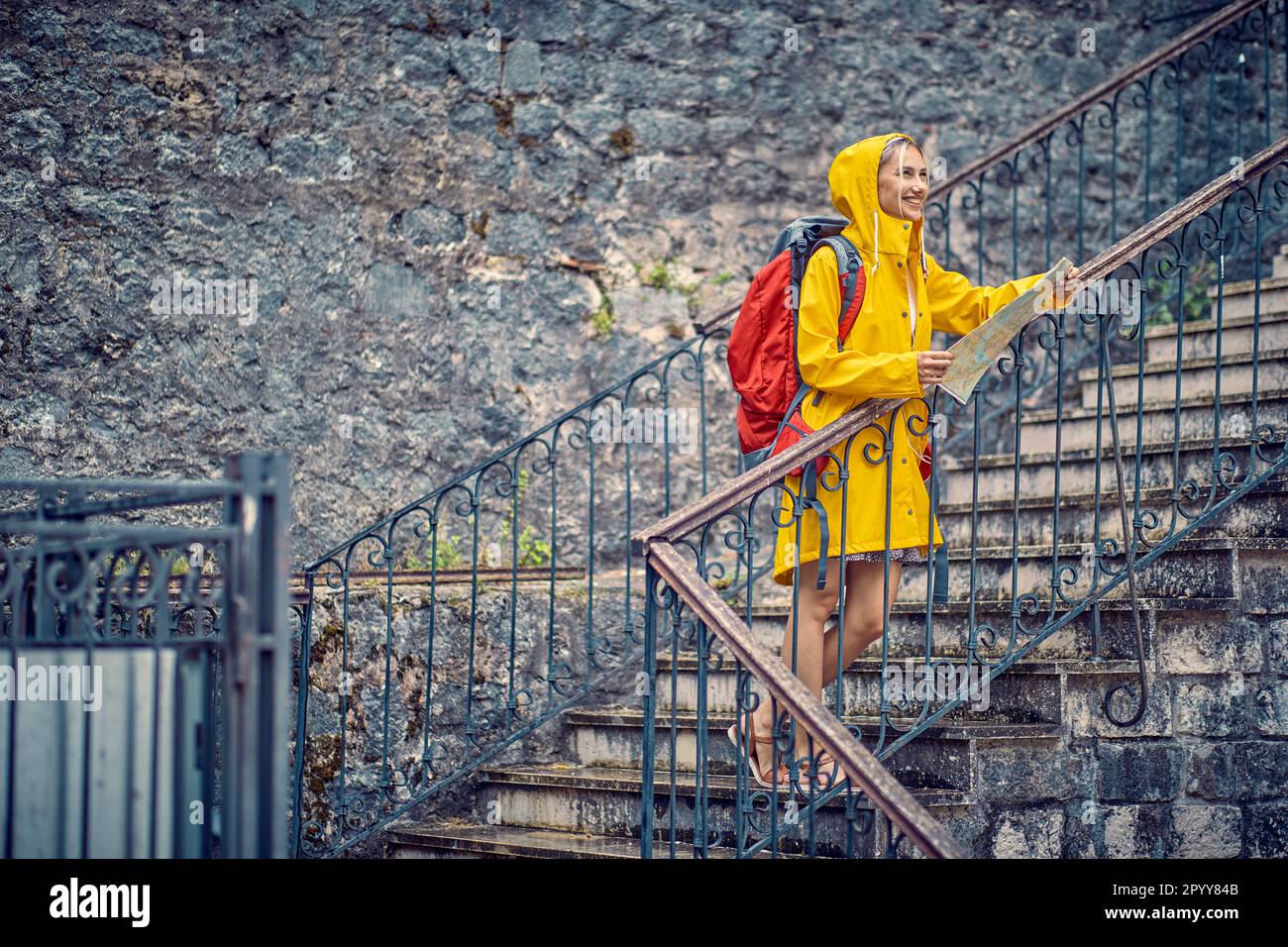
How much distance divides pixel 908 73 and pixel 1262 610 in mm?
3603

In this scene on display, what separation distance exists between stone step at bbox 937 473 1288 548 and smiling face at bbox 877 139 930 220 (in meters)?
0.92

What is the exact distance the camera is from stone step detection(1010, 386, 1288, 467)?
214 inches

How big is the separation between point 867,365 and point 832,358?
0.33 feet

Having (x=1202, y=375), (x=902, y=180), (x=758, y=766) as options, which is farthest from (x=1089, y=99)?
(x=758, y=766)

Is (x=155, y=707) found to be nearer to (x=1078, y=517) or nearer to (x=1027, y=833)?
(x=1027, y=833)

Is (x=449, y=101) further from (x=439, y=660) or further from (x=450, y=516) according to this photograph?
(x=439, y=660)

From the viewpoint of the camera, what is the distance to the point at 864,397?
4.43 metres

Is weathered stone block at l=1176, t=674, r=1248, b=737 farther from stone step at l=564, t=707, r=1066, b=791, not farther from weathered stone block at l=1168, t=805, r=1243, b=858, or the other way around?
stone step at l=564, t=707, r=1066, b=791

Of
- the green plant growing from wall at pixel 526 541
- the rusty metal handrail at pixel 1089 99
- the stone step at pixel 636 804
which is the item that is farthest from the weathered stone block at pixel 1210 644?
the green plant growing from wall at pixel 526 541

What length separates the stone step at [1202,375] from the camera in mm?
5719

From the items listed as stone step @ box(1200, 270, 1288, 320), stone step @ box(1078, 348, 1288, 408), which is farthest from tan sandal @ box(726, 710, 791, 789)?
stone step @ box(1200, 270, 1288, 320)

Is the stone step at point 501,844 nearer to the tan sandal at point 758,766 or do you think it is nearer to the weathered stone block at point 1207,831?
the tan sandal at point 758,766
